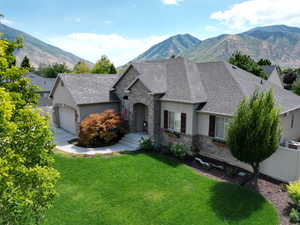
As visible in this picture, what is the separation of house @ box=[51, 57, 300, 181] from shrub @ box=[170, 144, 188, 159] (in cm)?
61

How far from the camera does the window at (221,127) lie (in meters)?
13.1

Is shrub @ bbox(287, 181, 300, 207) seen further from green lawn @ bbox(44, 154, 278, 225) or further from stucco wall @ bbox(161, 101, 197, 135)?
stucco wall @ bbox(161, 101, 197, 135)

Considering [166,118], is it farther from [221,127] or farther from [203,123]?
[221,127]

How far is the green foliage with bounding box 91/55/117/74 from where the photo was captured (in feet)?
179

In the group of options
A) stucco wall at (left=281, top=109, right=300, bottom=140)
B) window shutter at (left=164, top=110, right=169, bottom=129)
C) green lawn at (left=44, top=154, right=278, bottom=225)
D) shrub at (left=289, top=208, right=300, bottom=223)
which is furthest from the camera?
window shutter at (left=164, top=110, right=169, bottom=129)

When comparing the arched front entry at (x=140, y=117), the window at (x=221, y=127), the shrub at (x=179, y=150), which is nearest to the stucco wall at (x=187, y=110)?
the shrub at (x=179, y=150)

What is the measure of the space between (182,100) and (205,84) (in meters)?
3.04

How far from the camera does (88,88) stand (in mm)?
20328

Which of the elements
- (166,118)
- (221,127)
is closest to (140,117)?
(166,118)

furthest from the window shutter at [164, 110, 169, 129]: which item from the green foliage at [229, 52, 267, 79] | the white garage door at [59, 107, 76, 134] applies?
the green foliage at [229, 52, 267, 79]

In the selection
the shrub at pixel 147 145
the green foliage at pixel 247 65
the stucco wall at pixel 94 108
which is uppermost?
the green foliage at pixel 247 65

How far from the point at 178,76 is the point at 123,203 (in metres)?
11.4

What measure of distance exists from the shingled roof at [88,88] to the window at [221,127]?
34.7 feet

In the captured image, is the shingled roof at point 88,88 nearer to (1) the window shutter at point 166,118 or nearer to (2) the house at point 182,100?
(2) the house at point 182,100
